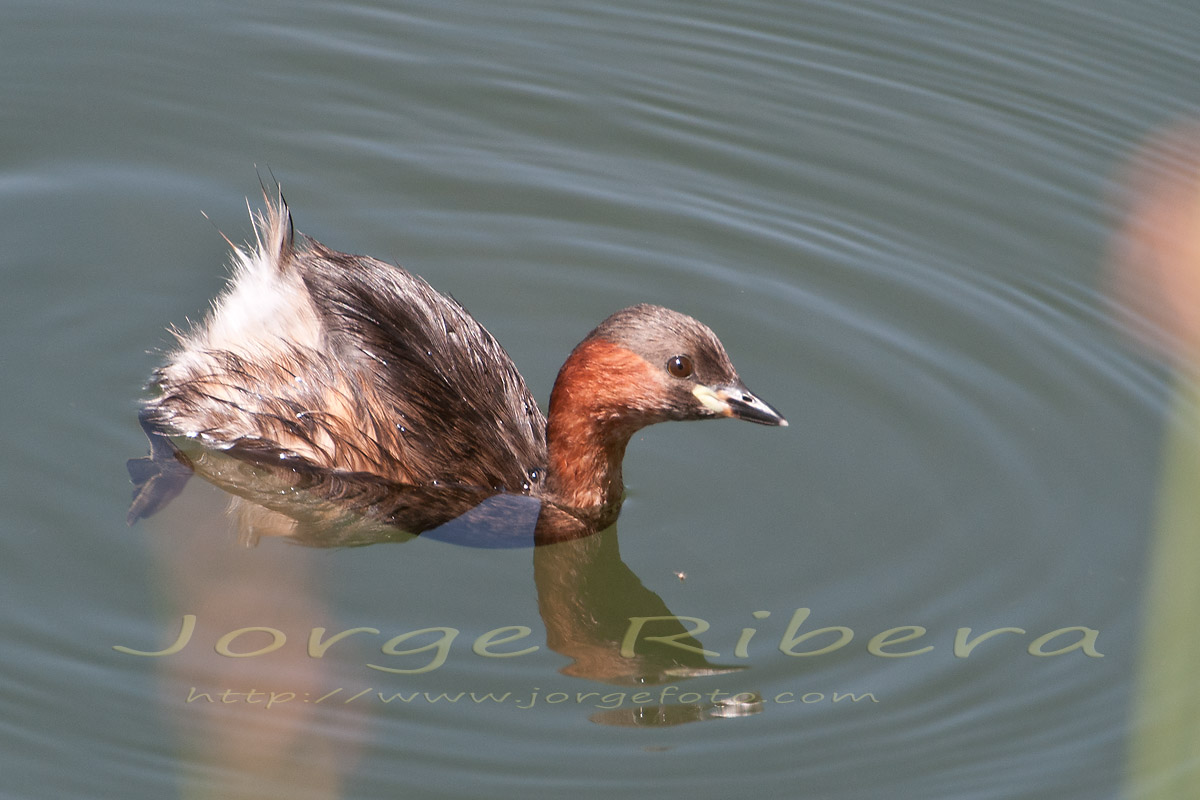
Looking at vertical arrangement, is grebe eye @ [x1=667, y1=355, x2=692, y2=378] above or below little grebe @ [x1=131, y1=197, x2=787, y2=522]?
above

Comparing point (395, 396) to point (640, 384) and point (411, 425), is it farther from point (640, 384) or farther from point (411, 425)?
point (640, 384)

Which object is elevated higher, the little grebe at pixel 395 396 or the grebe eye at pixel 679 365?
the grebe eye at pixel 679 365

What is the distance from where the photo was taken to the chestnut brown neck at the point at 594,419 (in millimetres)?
4555

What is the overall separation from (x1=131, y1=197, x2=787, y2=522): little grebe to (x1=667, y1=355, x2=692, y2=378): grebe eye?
8cm

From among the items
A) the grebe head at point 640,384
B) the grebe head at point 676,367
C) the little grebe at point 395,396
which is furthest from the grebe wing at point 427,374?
the grebe head at point 676,367

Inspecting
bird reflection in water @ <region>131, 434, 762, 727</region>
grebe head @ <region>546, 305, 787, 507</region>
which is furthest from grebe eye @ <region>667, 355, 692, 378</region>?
bird reflection in water @ <region>131, 434, 762, 727</region>

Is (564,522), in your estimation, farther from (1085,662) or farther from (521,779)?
(1085,662)

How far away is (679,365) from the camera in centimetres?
446

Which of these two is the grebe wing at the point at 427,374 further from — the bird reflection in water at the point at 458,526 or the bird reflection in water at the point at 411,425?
the bird reflection in water at the point at 458,526

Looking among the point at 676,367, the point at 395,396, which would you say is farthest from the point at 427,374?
the point at 676,367

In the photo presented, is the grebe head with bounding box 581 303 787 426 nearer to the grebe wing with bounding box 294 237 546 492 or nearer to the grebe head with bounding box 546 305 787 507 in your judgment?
the grebe head with bounding box 546 305 787 507

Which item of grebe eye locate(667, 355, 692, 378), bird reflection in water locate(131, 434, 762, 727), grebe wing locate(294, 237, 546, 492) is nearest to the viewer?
grebe eye locate(667, 355, 692, 378)

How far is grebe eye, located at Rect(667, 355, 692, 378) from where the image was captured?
14.6 feet

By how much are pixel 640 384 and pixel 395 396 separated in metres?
0.86
